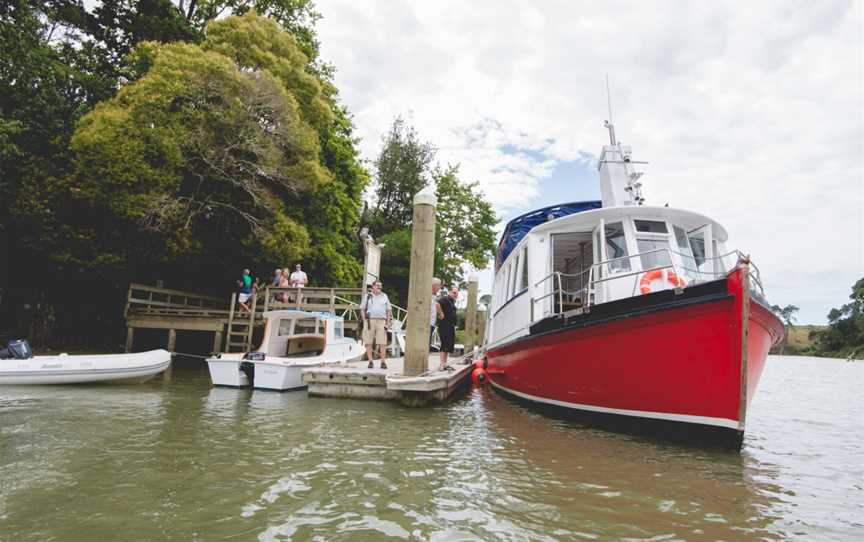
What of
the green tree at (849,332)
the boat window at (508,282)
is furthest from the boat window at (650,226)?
the green tree at (849,332)

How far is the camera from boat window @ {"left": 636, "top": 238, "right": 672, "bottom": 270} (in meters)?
7.04

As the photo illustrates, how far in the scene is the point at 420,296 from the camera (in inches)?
307

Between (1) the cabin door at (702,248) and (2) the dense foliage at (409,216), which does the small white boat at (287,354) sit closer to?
(1) the cabin door at (702,248)

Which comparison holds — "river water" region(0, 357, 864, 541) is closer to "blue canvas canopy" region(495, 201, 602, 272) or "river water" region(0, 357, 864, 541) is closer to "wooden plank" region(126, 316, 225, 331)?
"blue canvas canopy" region(495, 201, 602, 272)

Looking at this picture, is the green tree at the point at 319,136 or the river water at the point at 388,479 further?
the green tree at the point at 319,136

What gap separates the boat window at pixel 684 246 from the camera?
286 inches

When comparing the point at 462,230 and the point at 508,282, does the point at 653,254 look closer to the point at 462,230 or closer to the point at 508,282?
the point at 508,282

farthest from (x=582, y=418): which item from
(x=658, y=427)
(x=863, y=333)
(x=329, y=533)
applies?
(x=863, y=333)

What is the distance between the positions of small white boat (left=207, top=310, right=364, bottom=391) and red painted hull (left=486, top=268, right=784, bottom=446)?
5.27m

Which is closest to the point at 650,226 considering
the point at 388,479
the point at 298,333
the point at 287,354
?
the point at 388,479

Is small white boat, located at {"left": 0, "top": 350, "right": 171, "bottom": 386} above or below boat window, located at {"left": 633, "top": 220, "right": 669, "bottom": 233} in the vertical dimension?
below

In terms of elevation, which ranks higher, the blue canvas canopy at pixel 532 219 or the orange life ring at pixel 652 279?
the blue canvas canopy at pixel 532 219

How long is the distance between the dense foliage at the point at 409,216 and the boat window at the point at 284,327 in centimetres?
1753

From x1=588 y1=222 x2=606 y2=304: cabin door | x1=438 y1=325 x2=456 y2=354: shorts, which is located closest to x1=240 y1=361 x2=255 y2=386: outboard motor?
x1=438 y1=325 x2=456 y2=354: shorts
